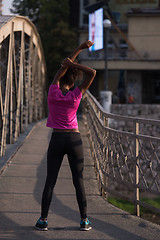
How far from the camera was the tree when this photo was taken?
43.2 meters

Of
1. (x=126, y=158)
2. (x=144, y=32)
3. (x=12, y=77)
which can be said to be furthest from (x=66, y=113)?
(x=144, y=32)

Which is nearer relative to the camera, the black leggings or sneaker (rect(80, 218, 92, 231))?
the black leggings

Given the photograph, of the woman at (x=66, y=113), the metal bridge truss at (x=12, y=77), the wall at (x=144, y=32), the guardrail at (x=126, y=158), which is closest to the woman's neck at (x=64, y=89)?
the woman at (x=66, y=113)

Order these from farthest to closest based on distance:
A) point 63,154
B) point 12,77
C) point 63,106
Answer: point 12,77, point 63,154, point 63,106

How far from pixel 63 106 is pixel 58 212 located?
1661 mm

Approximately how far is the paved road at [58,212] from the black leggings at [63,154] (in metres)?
0.28

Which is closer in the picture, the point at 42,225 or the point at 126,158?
the point at 42,225

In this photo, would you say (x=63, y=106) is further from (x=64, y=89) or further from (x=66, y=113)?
(x=64, y=89)

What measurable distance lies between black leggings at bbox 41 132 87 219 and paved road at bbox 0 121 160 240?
0.93 ft

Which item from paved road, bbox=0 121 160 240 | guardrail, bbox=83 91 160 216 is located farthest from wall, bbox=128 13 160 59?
guardrail, bbox=83 91 160 216

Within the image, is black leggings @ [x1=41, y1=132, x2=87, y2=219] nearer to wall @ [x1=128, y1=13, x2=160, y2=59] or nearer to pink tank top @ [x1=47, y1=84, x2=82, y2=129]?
pink tank top @ [x1=47, y1=84, x2=82, y2=129]

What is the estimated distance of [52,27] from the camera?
45.2m

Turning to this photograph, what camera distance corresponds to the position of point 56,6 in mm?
45531

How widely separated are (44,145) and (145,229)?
6.28 m
